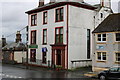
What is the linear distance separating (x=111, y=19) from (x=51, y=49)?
36.5ft

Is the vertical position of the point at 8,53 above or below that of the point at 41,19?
below

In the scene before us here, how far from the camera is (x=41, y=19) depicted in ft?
117

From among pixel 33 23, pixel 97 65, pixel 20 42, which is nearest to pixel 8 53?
pixel 20 42

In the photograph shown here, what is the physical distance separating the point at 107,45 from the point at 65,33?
7.53m

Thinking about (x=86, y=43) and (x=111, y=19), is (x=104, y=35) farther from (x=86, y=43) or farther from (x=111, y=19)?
(x=86, y=43)

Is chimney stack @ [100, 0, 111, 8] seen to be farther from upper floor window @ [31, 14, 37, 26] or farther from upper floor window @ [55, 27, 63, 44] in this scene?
upper floor window @ [31, 14, 37, 26]

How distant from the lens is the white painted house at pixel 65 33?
3023 cm

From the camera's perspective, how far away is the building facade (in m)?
24.5

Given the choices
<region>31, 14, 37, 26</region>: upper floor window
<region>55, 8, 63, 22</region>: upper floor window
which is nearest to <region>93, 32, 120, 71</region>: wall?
<region>55, 8, 63, 22</region>: upper floor window

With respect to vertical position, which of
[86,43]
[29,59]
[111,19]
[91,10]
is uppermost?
[91,10]

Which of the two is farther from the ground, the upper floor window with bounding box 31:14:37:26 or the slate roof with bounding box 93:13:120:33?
the upper floor window with bounding box 31:14:37:26

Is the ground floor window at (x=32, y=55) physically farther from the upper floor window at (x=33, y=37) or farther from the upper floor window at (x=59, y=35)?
the upper floor window at (x=59, y=35)

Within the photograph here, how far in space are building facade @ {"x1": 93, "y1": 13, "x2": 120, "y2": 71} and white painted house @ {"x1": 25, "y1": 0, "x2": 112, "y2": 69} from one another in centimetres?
464

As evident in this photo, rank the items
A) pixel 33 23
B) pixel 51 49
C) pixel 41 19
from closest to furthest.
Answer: pixel 51 49 < pixel 41 19 < pixel 33 23
